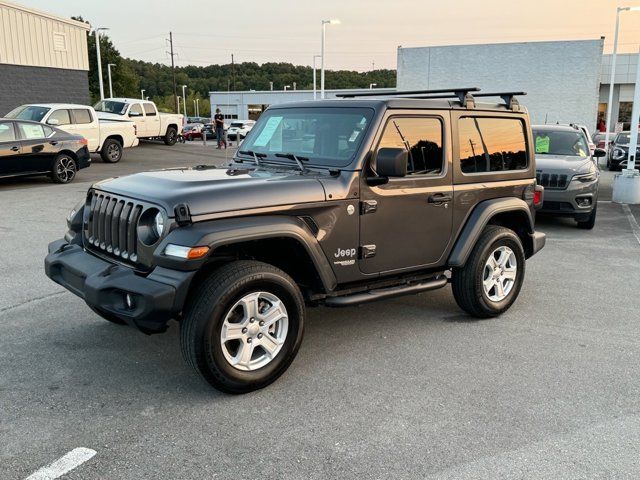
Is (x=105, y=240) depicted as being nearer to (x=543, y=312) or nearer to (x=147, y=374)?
(x=147, y=374)

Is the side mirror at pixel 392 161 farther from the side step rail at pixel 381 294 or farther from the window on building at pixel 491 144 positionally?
the window on building at pixel 491 144

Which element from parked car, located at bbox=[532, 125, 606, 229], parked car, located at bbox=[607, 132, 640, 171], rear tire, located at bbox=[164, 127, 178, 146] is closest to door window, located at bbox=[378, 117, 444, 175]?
parked car, located at bbox=[532, 125, 606, 229]

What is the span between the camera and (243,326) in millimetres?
3857

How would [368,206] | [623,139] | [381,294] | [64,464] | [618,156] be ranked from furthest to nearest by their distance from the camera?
[623,139], [618,156], [381,294], [368,206], [64,464]

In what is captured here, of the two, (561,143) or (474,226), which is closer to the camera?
(474,226)

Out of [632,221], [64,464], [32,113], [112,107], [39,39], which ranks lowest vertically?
[632,221]

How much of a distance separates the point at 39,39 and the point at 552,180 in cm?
2186

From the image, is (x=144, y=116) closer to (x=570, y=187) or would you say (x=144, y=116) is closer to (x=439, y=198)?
(x=570, y=187)

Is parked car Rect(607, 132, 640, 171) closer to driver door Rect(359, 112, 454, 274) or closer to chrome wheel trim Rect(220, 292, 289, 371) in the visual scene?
driver door Rect(359, 112, 454, 274)

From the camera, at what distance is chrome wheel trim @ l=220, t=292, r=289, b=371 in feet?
12.5

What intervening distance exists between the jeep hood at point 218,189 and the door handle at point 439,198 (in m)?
1.08

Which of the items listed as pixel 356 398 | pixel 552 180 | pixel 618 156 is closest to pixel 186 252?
pixel 356 398

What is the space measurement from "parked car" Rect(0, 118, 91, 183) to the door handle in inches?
427

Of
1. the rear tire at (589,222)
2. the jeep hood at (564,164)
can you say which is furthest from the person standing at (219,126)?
the rear tire at (589,222)
